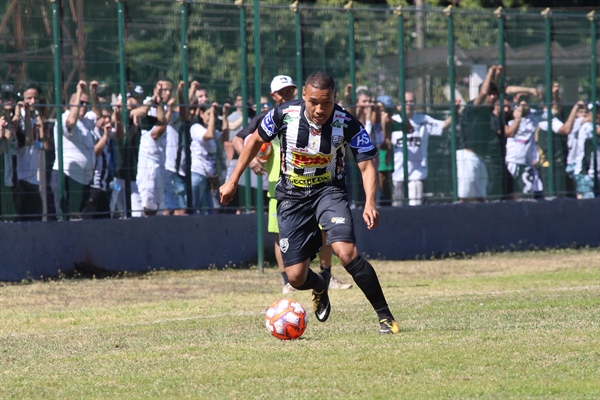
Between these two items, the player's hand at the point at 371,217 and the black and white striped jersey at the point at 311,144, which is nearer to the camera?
the player's hand at the point at 371,217

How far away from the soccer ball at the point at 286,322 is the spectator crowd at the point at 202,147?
157 inches

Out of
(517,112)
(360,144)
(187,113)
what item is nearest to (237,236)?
(187,113)

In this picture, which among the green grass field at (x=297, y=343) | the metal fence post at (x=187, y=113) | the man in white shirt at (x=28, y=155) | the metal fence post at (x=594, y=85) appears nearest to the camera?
the green grass field at (x=297, y=343)

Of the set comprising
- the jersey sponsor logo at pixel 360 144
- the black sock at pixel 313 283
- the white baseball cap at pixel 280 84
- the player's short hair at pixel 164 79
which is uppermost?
the player's short hair at pixel 164 79

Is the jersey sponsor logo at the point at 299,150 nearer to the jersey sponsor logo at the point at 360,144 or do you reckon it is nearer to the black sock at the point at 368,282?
the jersey sponsor logo at the point at 360,144

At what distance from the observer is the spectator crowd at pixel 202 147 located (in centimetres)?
1411

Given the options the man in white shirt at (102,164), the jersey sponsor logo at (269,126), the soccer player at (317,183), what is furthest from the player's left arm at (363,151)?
the man in white shirt at (102,164)

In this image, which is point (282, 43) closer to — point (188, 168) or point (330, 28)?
point (330, 28)

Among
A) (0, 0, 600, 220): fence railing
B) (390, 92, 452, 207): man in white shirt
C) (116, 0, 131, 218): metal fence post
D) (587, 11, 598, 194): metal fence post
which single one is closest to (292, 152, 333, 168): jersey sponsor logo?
(0, 0, 600, 220): fence railing

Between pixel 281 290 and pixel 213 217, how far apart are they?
324 cm

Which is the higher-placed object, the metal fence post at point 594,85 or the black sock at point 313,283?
the metal fence post at point 594,85

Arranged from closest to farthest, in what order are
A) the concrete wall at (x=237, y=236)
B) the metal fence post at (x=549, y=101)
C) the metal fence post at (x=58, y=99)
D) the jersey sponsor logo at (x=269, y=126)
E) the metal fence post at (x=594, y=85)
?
1. the jersey sponsor logo at (x=269, y=126)
2. the concrete wall at (x=237, y=236)
3. the metal fence post at (x=58, y=99)
4. the metal fence post at (x=549, y=101)
5. the metal fence post at (x=594, y=85)

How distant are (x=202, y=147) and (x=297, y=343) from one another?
8082 mm

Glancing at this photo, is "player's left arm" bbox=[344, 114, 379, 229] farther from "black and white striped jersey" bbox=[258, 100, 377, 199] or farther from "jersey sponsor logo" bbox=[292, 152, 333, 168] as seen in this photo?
"jersey sponsor logo" bbox=[292, 152, 333, 168]
